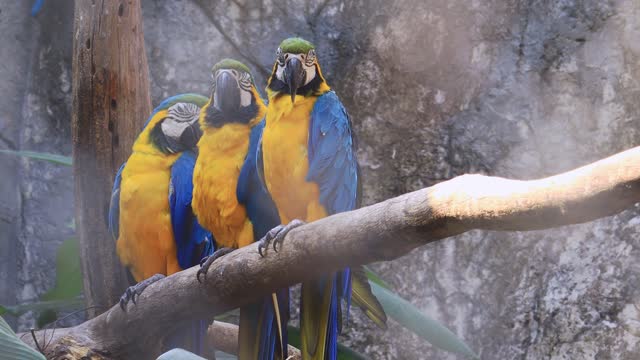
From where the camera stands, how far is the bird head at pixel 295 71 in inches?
56.0

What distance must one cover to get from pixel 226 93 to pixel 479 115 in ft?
2.88

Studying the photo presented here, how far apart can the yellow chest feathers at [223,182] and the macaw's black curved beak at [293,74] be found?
16cm

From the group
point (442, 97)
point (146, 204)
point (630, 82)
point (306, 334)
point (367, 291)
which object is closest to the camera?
point (306, 334)

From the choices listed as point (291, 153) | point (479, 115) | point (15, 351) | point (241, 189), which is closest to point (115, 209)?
point (241, 189)

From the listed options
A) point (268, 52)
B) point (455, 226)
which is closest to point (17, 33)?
point (268, 52)

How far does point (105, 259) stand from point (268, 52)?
79cm

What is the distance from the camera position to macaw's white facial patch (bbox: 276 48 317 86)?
1.42 m

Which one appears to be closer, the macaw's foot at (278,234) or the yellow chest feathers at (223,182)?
the macaw's foot at (278,234)

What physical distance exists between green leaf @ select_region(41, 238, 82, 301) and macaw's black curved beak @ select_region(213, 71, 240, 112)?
78 centimetres

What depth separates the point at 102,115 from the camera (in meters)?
1.86

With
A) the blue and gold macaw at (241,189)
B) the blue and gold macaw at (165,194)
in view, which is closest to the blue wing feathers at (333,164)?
the blue and gold macaw at (241,189)

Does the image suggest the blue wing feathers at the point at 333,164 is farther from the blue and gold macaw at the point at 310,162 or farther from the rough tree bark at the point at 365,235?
the rough tree bark at the point at 365,235

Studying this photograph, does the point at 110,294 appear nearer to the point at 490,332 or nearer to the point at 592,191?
the point at 490,332

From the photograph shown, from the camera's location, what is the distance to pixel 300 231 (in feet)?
4.13
